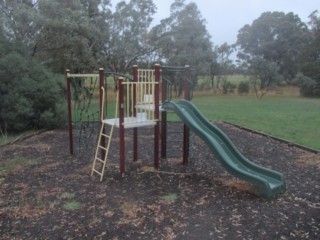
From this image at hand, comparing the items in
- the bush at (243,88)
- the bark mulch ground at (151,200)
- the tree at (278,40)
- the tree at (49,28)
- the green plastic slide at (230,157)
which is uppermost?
the tree at (278,40)

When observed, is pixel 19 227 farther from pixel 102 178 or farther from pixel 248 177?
pixel 248 177

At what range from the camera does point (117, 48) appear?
20.2 meters

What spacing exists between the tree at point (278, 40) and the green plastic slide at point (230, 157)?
21.6 meters

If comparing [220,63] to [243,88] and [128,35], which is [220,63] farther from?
[128,35]

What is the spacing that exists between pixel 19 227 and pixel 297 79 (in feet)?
75.5

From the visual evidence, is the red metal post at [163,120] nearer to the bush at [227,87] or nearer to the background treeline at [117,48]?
the background treeline at [117,48]

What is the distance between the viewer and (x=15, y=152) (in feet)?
22.2

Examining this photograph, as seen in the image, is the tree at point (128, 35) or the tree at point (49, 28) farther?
the tree at point (128, 35)

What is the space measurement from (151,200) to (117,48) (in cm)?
1712

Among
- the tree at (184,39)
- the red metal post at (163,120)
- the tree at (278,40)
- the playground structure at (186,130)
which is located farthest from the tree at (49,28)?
the tree at (278,40)

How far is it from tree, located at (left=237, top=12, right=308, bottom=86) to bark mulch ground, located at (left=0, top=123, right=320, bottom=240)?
20.9 m

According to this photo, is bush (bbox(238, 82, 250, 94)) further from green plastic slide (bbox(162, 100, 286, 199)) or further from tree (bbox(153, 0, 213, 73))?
green plastic slide (bbox(162, 100, 286, 199))

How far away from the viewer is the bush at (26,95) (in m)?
8.64

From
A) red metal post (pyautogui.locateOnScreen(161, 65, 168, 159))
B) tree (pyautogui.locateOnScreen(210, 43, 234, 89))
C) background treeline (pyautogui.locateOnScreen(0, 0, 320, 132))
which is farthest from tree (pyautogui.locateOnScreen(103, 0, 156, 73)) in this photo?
red metal post (pyautogui.locateOnScreen(161, 65, 168, 159))
